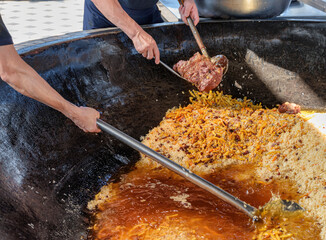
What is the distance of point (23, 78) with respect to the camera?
1.32 m

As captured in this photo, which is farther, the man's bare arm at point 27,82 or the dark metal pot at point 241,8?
the dark metal pot at point 241,8

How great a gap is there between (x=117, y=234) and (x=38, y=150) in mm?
575

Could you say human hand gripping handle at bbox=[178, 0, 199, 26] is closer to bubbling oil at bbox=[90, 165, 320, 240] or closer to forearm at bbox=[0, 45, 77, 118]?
bubbling oil at bbox=[90, 165, 320, 240]

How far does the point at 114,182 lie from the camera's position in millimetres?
2057

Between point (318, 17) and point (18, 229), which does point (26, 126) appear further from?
point (318, 17)

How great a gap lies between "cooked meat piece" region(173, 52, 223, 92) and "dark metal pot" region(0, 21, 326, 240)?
337 mm

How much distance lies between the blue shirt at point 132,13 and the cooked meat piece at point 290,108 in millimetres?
1217

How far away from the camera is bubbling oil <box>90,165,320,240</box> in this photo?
1.64 m

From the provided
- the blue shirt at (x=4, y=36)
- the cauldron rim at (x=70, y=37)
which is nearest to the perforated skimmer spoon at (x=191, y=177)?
the blue shirt at (x=4, y=36)

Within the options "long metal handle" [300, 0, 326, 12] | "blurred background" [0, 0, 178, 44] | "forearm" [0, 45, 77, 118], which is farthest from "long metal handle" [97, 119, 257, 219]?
"blurred background" [0, 0, 178, 44]

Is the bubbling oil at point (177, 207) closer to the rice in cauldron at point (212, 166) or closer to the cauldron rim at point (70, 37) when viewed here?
the rice in cauldron at point (212, 166)

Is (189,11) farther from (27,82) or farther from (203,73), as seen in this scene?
(27,82)

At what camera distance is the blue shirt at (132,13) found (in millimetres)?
2516

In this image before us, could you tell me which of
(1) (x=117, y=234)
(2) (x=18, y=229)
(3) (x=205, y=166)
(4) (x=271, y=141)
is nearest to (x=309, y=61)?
(4) (x=271, y=141)
